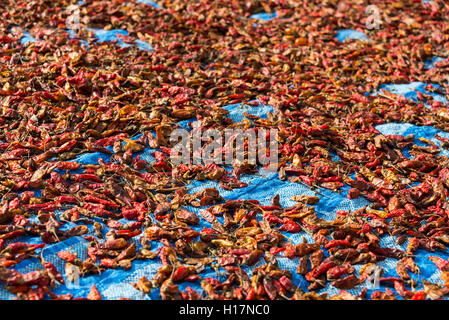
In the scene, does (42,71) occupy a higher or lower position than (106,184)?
higher

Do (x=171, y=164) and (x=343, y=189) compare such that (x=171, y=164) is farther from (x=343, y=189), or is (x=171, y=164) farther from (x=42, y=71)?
(x=42, y=71)

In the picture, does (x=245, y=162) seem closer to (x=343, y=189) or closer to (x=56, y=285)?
(x=343, y=189)

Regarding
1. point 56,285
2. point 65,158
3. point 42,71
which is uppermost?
point 42,71

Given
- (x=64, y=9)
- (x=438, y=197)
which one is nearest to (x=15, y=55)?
(x=64, y=9)

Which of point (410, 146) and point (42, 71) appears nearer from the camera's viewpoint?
point (410, 146)
